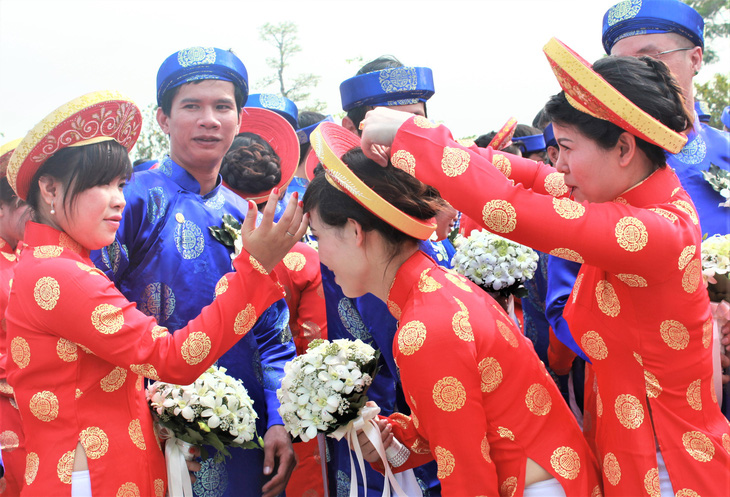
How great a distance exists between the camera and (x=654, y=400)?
2.03m

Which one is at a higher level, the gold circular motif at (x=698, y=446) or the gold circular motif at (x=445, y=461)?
the gold circular motif at (x=698, y=446)

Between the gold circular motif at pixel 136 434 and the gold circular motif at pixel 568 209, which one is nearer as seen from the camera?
the gold circular motif at pixel 568 209

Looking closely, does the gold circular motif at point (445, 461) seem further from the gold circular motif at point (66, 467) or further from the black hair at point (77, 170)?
the black hair at point (77, 170)

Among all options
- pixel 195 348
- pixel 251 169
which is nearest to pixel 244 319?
pixel 195 348

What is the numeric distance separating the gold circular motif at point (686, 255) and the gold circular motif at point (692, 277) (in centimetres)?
3

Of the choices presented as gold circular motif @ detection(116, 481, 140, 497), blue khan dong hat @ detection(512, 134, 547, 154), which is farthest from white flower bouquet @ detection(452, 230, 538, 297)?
blue khan dong hat @ detection(512, 134, 547, 154)

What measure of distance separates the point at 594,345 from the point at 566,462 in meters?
0.40

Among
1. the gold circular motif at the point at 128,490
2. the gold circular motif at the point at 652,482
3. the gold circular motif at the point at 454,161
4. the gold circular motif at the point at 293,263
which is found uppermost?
the gold circular motif at the point at 454,161

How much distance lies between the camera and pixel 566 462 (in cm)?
208

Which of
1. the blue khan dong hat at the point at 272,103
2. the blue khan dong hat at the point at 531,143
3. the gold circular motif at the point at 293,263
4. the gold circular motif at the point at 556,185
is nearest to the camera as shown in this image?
the gold circular motif at the point at 556,185

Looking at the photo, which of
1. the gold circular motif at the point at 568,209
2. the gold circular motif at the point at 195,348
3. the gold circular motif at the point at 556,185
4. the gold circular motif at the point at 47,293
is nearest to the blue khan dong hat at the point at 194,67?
the gold circular motif at the point at 47,293

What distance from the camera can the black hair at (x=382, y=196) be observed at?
92.4 inches

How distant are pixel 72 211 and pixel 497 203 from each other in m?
1.61

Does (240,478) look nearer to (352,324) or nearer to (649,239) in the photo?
(352,324)
